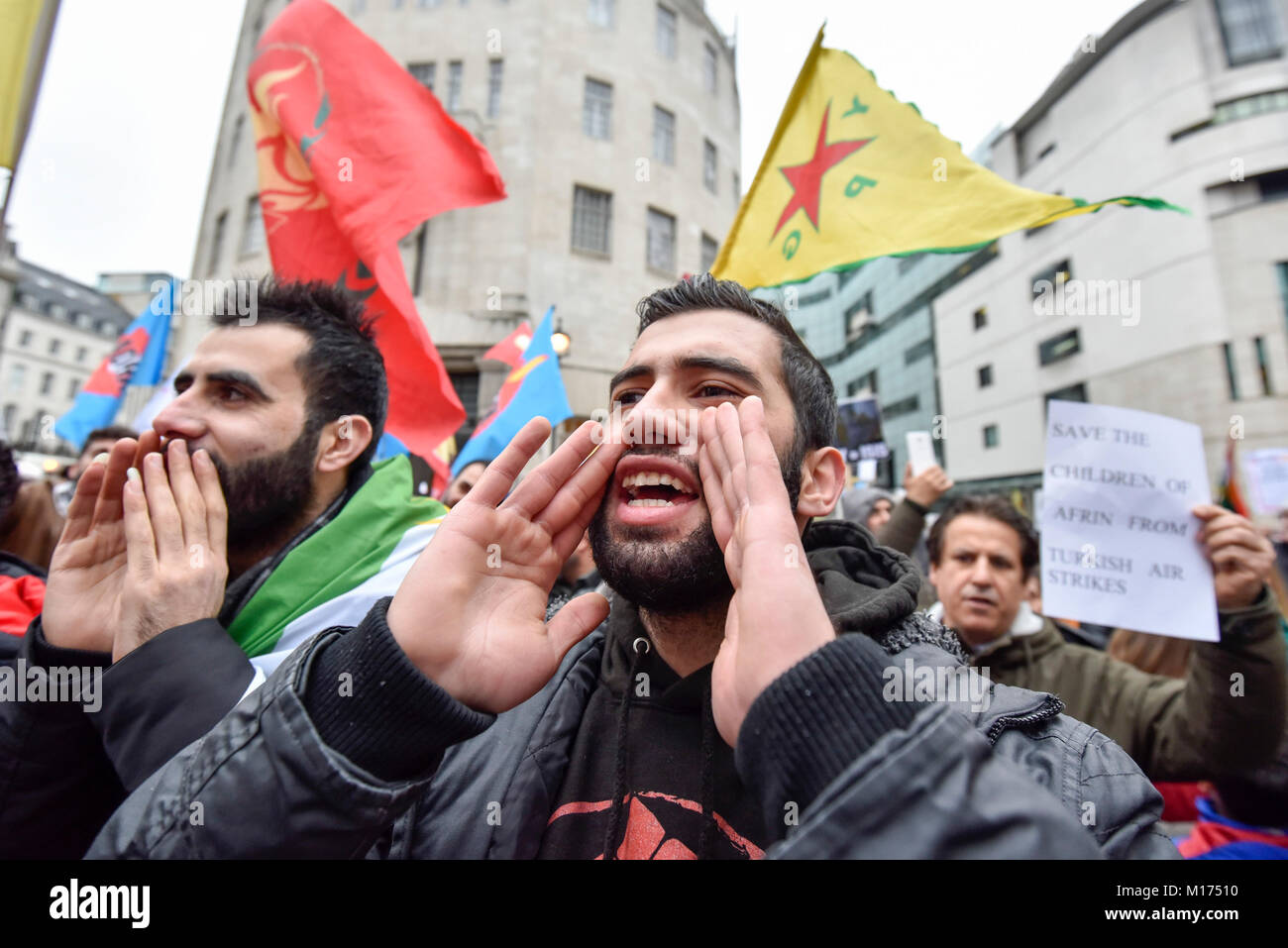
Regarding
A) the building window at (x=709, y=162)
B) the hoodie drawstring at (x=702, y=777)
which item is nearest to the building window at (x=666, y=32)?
the building window at (x=709, y=162)

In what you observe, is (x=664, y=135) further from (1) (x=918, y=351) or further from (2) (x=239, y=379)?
(1) (x=918, y=351)

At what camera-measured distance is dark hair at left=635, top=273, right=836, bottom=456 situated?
208 cm

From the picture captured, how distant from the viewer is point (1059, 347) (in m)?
25.7

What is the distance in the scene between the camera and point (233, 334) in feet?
8.80

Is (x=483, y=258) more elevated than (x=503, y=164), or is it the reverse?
(x=503, y=164)

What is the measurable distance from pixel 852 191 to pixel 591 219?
45.0 ft

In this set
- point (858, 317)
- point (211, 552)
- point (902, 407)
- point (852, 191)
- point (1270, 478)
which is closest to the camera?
point (211, 552)

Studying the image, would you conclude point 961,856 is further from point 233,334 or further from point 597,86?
point 597,86

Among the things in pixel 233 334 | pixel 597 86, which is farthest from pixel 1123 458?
pixel 597 86

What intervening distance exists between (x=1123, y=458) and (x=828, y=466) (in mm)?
1534

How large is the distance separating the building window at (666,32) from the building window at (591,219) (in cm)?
540

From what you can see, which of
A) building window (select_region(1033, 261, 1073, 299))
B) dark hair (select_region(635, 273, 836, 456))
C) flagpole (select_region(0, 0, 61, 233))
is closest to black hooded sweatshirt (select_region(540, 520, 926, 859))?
dark hair (select_region(635, 273, 836, 456))

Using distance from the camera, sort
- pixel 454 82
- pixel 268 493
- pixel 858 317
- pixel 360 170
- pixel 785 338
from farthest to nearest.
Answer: pixel 858 317
pixel 454 82
pixel 360 170
pixel 268 493
pixel 785 338

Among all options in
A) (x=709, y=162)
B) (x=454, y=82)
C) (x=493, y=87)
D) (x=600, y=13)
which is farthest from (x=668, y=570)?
(x=600, y=13)
